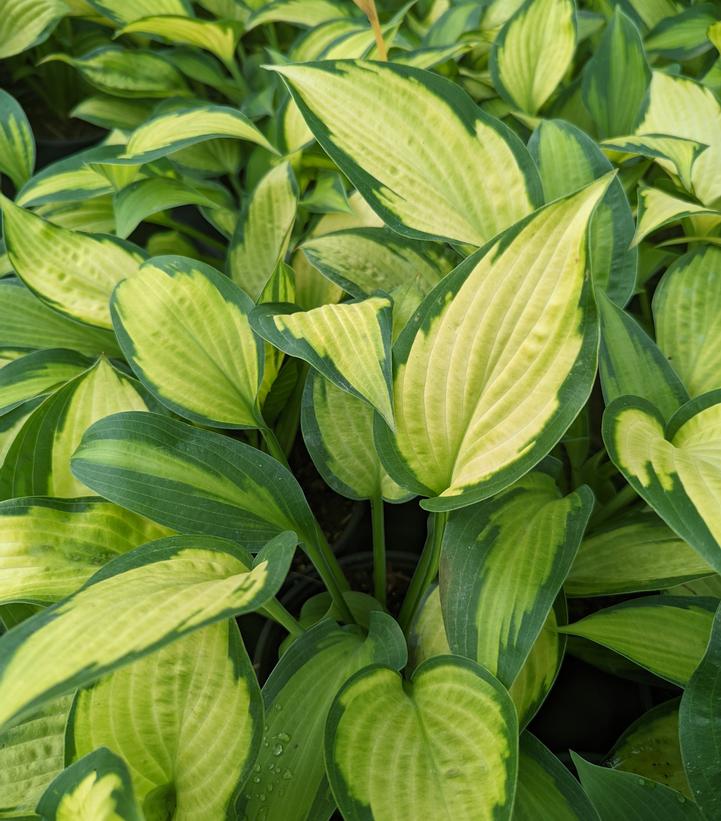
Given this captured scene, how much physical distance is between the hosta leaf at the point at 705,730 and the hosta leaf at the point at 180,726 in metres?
0.32

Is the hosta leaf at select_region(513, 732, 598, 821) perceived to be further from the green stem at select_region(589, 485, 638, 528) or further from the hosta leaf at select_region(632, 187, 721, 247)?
the hosta leaf at select_region(632, 187, 721, 247)

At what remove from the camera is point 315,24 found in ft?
3.92

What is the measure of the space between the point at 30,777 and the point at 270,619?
0.30 metres

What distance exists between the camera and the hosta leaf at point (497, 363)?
20.1 inches

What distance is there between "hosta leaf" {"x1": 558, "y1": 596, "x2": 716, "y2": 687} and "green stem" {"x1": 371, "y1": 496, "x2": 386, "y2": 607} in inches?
8.0

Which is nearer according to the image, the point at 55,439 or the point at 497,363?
the point at 497,363

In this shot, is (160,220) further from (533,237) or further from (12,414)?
(533,237)

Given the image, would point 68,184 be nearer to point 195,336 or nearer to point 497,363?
point 195,336

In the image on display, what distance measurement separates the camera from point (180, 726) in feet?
1.74

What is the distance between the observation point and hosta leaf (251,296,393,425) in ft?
1.78

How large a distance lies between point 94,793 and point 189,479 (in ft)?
0.87

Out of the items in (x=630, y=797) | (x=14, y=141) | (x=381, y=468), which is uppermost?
(x=14, y=141)

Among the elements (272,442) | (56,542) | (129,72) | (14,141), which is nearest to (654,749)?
(272,442)

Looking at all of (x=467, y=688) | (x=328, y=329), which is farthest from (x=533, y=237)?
(x=467, y=688)
